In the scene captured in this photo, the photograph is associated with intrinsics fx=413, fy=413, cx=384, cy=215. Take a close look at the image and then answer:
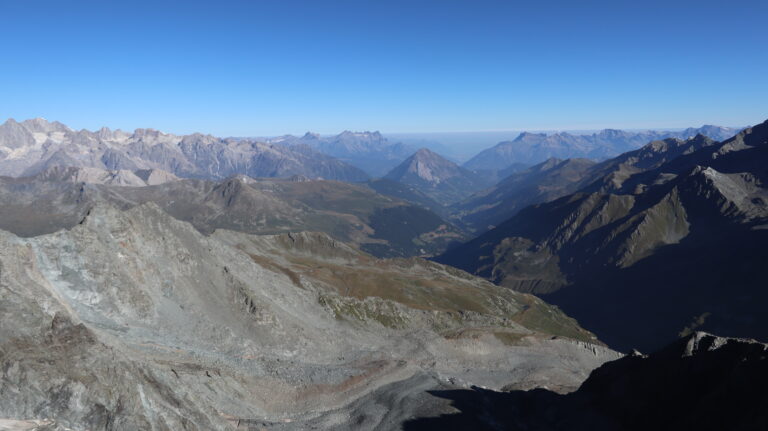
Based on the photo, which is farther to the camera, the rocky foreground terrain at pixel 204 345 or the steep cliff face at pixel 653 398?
the steep cliff face at pixel 653 398

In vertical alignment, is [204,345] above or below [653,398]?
above

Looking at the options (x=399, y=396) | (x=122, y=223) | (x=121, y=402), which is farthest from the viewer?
(x=122, y=223)

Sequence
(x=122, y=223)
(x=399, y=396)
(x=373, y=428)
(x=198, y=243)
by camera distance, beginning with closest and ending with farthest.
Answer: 1. (x=373, y=428)
2. (x=399, y=396)
3. (x=122, y=223)
4. (x=198, y=243)

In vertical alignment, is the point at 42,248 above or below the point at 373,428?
above

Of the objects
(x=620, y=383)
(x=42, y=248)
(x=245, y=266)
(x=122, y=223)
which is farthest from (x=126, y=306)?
(x=620, y=383)

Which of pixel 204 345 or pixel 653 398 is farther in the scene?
pixel 204 345

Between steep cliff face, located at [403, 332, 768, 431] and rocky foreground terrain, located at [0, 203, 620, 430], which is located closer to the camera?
rocky foreground terrain, located at [0, 203, 620, 430]

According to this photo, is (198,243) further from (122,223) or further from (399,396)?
(399,396)


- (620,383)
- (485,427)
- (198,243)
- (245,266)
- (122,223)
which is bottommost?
(485,427)
